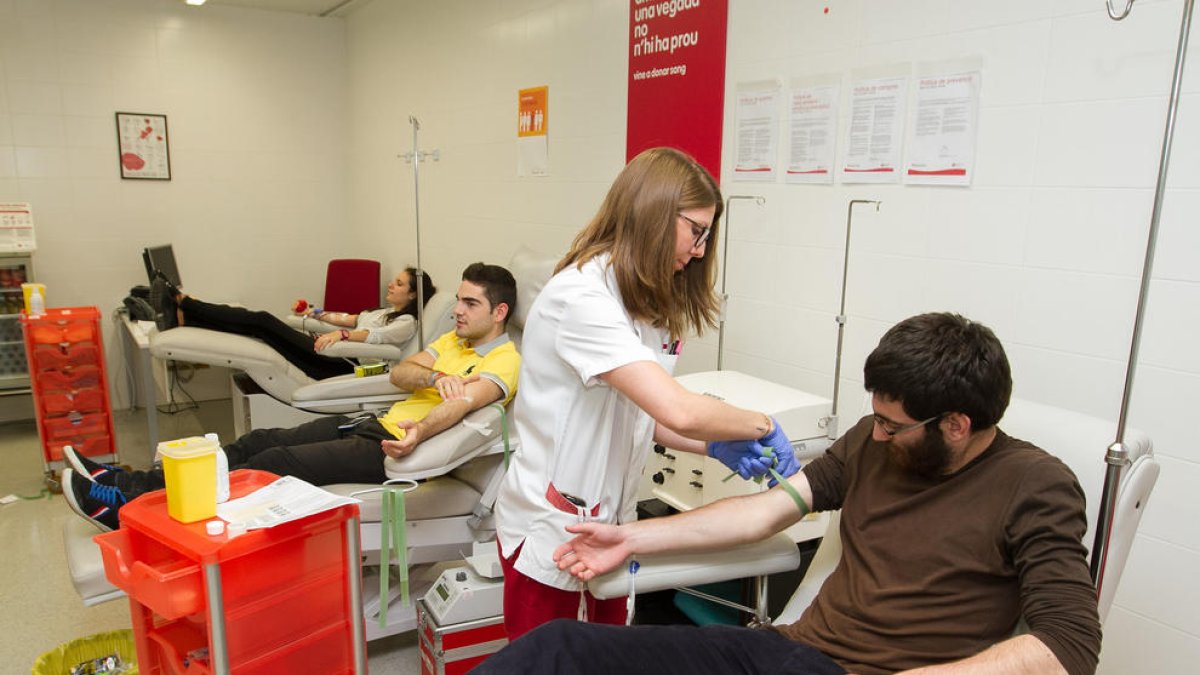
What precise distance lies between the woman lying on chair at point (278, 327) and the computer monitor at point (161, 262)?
0.75 feet

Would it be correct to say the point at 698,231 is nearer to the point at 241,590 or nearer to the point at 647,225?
the point at 647,225

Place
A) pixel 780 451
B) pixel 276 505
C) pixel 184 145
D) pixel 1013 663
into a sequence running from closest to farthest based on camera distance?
pixel 1013 663, pixel 780 451, pixel 276 505, pixel 184 145

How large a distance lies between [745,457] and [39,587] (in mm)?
2588

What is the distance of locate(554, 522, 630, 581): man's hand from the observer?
1399 millimetres

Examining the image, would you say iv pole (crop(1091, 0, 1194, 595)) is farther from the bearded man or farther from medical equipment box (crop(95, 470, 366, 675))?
medical equipment box (crop(95, 470, 366, 675))

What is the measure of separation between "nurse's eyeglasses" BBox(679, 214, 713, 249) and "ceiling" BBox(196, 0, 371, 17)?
13.8ft

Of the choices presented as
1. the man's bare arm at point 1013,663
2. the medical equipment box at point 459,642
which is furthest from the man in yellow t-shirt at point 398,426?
the man's bare arm at point 1013,663

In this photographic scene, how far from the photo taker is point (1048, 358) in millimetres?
1854

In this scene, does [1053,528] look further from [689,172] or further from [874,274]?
[874,274]

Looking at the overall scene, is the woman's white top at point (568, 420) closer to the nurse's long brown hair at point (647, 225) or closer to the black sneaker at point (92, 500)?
the nurse's long brown hair at point (647, 225)

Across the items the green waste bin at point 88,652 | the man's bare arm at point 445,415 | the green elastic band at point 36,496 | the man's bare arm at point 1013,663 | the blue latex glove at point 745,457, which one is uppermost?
the blue latex glove at point 745,457

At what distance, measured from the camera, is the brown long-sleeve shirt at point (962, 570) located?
1188 millimetres

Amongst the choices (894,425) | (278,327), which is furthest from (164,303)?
(894,425)

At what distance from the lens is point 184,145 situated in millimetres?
4902
